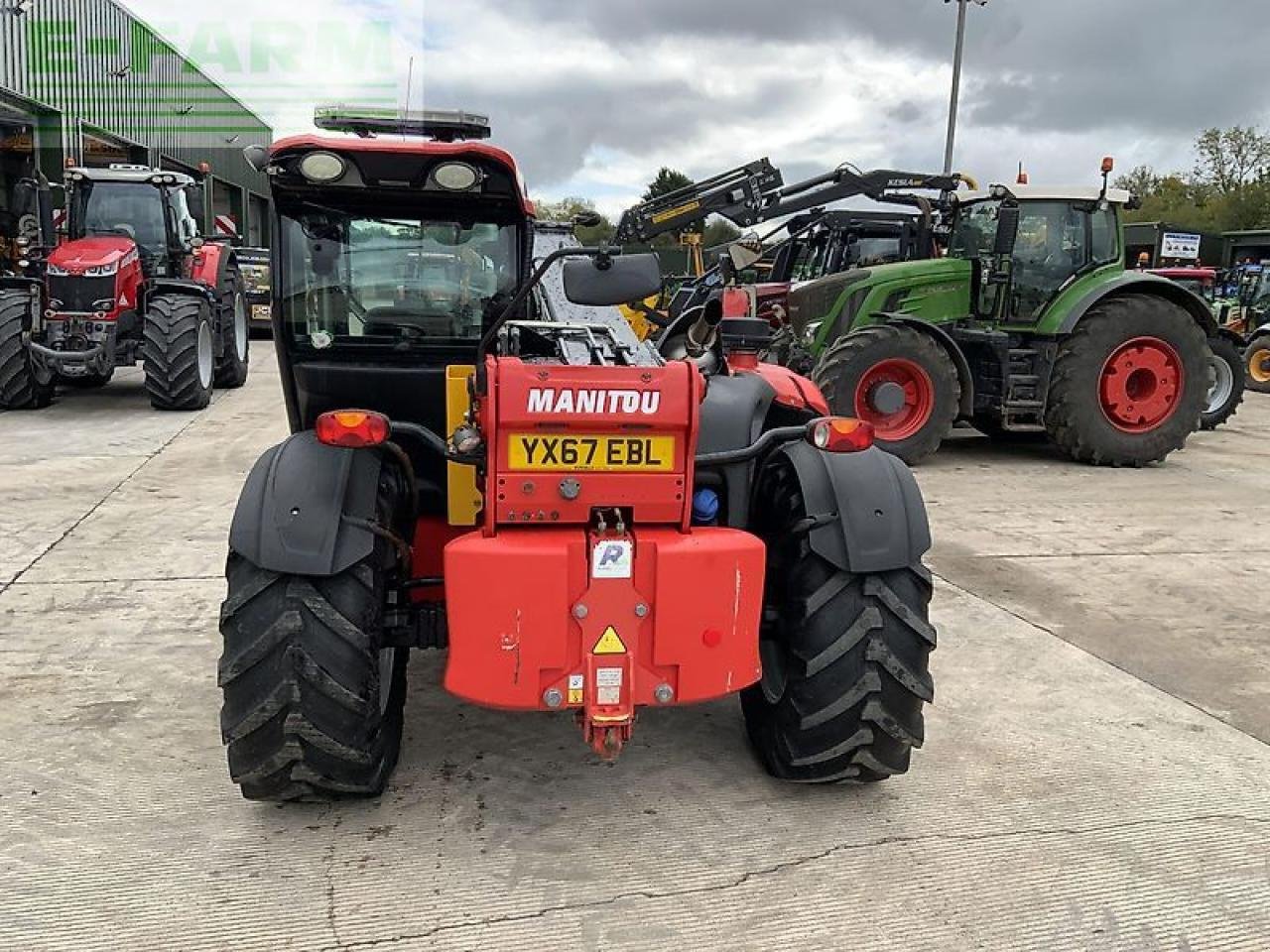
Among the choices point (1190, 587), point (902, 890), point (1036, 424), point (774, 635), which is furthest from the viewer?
point (1036, 424)

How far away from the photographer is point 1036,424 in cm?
928

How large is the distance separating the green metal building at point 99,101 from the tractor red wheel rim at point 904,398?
7.92 metres

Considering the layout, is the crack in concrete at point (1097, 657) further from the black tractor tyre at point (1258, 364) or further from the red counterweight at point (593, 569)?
the black tractor tyre at point (1258, 364)

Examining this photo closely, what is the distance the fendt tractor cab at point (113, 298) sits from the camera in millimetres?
9945

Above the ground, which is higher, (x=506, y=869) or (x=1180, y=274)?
(x=1180, y=274)

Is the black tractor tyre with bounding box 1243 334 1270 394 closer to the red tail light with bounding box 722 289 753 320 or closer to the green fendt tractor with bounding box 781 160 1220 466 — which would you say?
the green fendt tractor with bounding box 781 160 1220 466

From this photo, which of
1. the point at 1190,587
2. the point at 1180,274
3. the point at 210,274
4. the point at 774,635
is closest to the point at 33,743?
the point at 774,635

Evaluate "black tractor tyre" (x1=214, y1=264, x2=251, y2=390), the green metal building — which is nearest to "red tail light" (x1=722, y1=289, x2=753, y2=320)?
"black tractor tyre" (x1=214, y1=264, x2=251, y2=390)

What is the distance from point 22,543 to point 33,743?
8.94ft

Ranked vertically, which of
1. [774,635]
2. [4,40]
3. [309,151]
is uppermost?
[4,40]

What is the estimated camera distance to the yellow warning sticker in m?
2.75

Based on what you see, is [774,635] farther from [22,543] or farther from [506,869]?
[22,543]

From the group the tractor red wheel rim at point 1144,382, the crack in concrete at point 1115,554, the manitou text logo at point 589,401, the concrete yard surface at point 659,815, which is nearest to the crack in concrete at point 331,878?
the concrete yard surface at point 659,815

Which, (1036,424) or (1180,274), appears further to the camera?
(1180,274)
